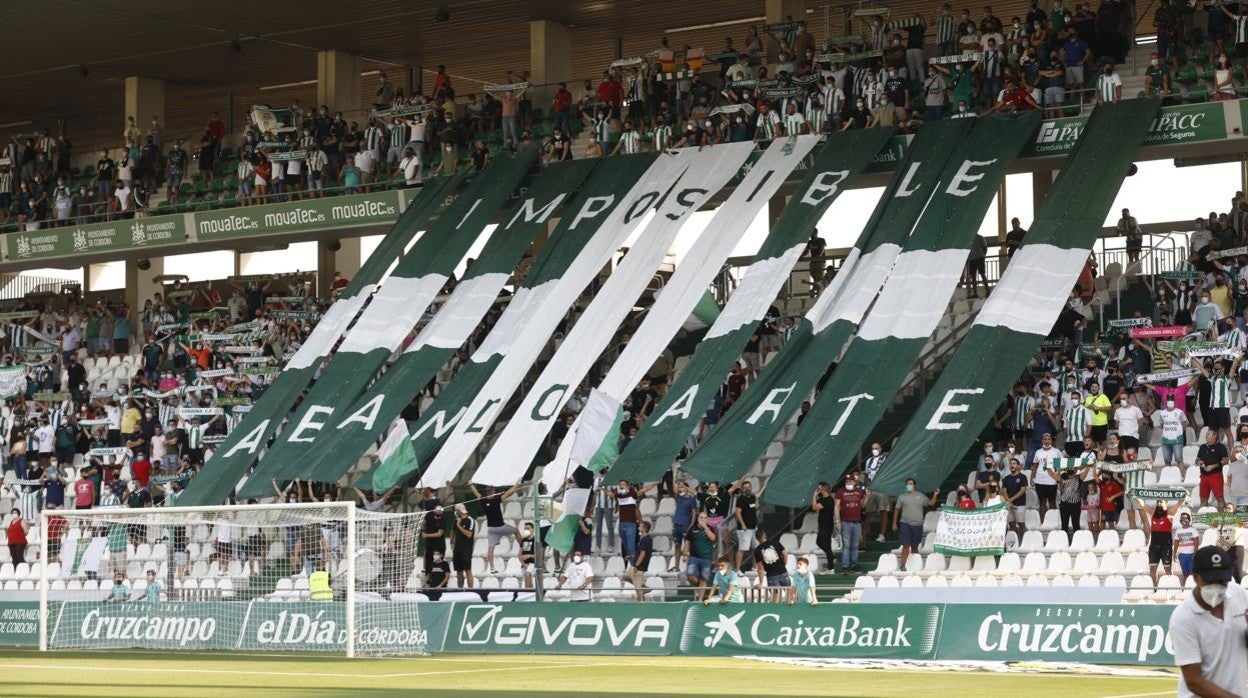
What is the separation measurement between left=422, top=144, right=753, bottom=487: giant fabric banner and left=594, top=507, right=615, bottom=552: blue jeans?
137 centimetres

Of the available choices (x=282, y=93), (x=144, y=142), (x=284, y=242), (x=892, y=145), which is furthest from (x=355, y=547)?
(x=282, y=93)

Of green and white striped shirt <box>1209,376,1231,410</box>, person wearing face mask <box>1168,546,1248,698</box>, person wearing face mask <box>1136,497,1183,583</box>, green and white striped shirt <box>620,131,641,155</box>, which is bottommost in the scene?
person wearing face mask <box>1136,497,1183,583</box>

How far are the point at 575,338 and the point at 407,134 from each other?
9.00 m

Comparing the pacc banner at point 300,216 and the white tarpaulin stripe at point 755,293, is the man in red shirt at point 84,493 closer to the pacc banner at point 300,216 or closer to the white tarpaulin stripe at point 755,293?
the pacc banner at point 300,216

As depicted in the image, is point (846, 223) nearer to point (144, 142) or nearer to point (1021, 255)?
point (1021, 255)

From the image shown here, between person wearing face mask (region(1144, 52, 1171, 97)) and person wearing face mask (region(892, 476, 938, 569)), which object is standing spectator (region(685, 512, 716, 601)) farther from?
person wearing face mask (region(1144, 52, 1171, 97))

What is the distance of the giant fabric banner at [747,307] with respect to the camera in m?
25.8

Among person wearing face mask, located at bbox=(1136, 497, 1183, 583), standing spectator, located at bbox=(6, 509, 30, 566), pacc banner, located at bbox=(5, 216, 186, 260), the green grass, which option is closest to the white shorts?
the green grass

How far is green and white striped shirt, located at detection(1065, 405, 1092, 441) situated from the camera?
987 inches

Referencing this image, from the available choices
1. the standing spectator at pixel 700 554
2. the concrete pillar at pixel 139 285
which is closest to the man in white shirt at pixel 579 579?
the standing spectator at pixel 700 554

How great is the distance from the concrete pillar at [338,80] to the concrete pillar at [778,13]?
35.8ft

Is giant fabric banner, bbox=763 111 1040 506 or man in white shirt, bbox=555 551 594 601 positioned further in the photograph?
giant fabric banner, bbox=763 111 1040 506

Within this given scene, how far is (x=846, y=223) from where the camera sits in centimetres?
4019

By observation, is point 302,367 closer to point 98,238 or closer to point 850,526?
point 98,238
